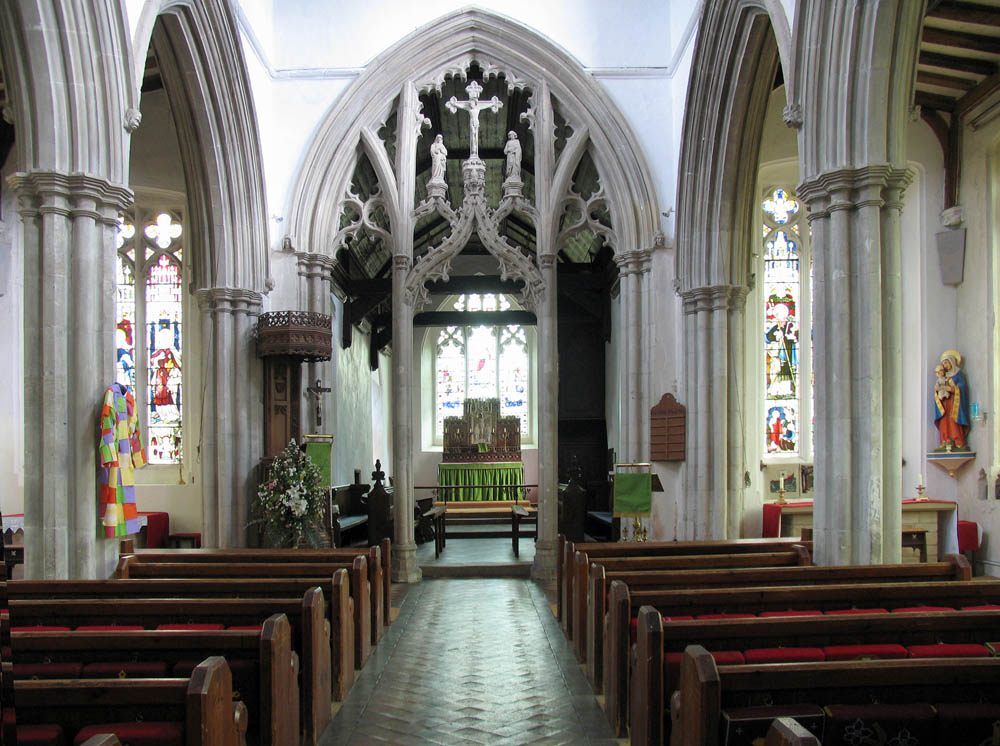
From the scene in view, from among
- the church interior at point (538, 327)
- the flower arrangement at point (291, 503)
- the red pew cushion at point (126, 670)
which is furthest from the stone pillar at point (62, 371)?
the flower arrangement at point (291, 503)

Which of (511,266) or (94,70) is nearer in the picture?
(94,70)

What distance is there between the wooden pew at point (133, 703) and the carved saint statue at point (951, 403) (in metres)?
8.23

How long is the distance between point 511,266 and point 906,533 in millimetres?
5211

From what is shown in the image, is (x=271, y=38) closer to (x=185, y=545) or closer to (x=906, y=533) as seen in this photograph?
(x=185, y=545)

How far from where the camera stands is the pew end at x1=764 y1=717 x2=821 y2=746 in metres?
1.95

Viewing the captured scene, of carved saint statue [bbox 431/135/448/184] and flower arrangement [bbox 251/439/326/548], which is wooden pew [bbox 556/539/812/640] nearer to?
flower arrangement [bbox 251/439/326/548]

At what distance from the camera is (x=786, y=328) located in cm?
1025

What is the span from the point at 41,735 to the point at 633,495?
5.97 metres

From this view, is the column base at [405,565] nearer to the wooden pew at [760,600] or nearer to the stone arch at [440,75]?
the stone arch at [440,75]

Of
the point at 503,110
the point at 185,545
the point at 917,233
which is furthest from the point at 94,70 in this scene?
the point at 917,233

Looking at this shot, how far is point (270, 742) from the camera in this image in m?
3.15

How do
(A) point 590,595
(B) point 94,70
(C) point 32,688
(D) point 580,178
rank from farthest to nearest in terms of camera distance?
(D) point 580,178, (B) point 94,70, (A) point 590,595, (C) point 32,688

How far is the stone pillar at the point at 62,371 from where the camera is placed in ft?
16.9

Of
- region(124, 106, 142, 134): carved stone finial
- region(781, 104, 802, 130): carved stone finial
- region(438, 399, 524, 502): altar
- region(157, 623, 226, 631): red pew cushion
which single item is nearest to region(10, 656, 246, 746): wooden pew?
region(157, 623, 226, 631): red pew cushion
